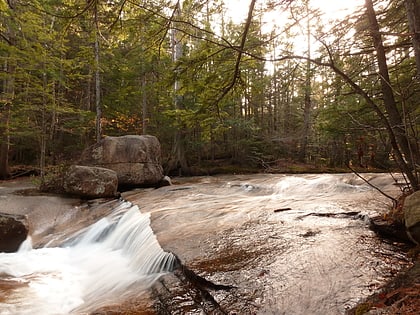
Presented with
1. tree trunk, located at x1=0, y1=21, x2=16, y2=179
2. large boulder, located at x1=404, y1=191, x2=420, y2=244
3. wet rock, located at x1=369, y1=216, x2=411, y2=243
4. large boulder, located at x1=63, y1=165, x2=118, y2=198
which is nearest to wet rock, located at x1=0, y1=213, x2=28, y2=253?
large boulder, located at x1=63, y1=165, x2=118, y2=198

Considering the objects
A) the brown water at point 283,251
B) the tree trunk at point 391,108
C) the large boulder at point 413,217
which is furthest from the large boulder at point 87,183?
the large boulder at point 413,217

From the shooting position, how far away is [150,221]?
243 inches

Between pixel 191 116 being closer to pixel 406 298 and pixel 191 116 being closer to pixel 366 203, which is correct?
pixel 406 298

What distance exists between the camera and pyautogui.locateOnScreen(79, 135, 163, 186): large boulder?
11773 mm

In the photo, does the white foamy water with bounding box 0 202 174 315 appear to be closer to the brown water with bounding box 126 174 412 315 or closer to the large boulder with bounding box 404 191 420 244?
the brown water with bounding box 126 174 412 315

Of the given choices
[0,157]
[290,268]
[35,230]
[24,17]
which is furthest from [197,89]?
[0,157]

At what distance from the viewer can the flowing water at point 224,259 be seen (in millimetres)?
2934

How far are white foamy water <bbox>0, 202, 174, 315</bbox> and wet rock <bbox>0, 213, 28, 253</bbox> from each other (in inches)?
6.5

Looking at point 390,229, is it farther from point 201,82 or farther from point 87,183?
point 87,183

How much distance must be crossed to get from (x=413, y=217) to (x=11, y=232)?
761cm

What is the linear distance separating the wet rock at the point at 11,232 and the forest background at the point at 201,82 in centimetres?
397

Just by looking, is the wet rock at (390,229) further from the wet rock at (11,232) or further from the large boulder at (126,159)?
the large boulder at (126,159)

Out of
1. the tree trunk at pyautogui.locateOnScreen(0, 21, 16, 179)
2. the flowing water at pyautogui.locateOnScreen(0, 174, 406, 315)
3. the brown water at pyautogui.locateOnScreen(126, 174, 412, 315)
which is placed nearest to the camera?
the brown water at pyautogui.locateOnScreen(126, 174, 412, 315)

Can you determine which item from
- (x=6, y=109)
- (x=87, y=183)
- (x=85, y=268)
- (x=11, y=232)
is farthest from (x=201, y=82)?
(x=6, y=109)
